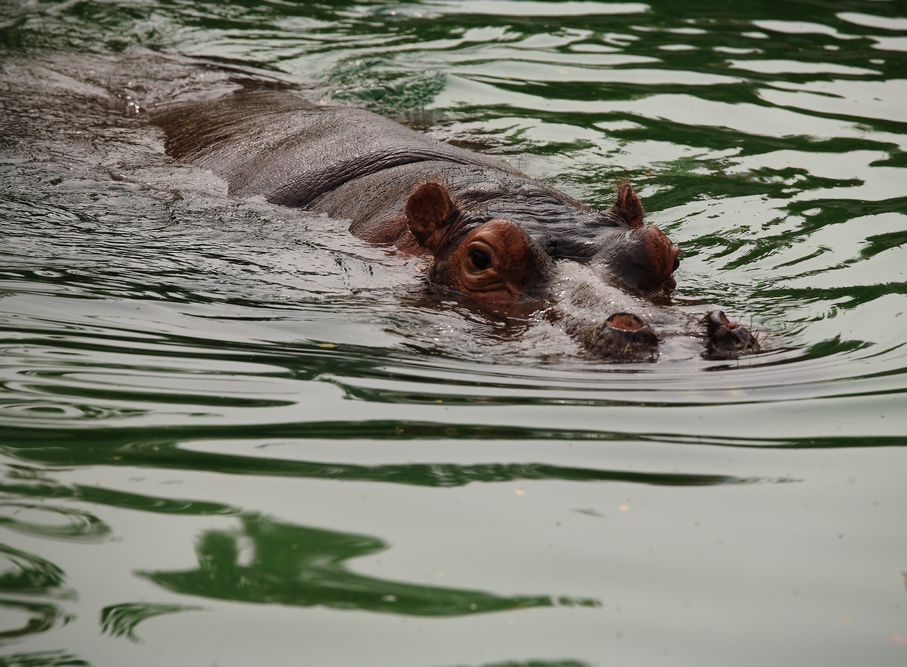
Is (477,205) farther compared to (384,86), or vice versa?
(384,86)

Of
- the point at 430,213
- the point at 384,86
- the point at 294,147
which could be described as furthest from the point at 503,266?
the point at 384,86

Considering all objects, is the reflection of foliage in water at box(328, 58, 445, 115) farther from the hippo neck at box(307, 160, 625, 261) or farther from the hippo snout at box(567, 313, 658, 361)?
the hippo snout at box(567, 313, 658, 361)

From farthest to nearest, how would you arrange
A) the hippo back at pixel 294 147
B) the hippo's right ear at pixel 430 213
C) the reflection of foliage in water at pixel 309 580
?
1. the hippo back at pixel 294 147
2. the hippo's right ear at pixel 430 213
3. the reflection of foliage in water at pixel 309 580

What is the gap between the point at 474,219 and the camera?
21.9 ft

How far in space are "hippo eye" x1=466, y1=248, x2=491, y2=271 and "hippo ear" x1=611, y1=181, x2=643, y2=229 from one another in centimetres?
107

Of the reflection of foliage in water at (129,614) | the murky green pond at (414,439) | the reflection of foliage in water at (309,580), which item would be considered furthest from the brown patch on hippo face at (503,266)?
the reflection of foliage in water at (129,614)

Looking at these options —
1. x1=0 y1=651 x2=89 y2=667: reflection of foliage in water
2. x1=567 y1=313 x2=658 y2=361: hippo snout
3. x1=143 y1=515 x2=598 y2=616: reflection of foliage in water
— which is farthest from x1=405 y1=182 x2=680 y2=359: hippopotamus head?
x1=0 y1=651 x2=89 y2=667: reflection of foliage in water

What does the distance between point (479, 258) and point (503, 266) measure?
0.19 metres

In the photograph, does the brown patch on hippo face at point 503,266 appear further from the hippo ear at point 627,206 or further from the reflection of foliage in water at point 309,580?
the reflection of foliage in water at point 309,580

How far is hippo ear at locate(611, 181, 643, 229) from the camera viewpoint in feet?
23.0

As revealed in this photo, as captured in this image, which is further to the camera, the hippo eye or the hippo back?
the hippo back

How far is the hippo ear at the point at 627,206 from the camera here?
7.00 meters

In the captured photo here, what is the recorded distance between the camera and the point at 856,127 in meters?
10.8

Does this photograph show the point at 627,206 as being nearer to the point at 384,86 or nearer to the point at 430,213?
the point at 430,213
